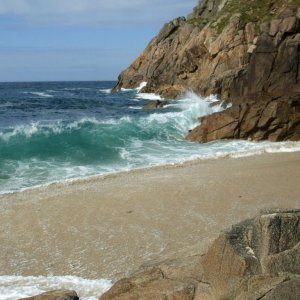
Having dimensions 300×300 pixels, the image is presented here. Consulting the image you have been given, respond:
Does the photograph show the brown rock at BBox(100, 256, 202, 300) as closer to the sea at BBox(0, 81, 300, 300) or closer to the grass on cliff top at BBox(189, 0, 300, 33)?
the sea at BBox(0, 81, 300, 300)

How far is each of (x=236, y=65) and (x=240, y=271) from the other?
133 feet

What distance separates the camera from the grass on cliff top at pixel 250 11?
154 feet

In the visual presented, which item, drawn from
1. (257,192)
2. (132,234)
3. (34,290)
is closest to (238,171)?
(257,192)

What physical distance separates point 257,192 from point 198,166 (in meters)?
4.48

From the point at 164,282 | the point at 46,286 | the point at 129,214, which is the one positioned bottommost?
the point at 46,286

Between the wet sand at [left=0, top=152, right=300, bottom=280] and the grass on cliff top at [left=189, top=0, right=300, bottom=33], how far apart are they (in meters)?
32.8

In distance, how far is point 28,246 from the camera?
32.6 feet

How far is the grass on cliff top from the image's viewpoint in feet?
154

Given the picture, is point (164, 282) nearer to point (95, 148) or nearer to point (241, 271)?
point (241, 271)

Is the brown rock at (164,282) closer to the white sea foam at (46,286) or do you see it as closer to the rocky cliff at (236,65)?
the white sea foam at (46,286)

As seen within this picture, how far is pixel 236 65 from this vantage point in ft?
146

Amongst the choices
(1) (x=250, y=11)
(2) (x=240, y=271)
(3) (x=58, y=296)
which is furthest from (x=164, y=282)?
(1) (x=250, y=11)

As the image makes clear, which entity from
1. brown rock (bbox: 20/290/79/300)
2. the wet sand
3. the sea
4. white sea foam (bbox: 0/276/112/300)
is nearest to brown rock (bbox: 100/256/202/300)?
brown rock (bbox: 20/290/79/300)

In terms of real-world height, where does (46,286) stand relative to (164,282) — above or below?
below
